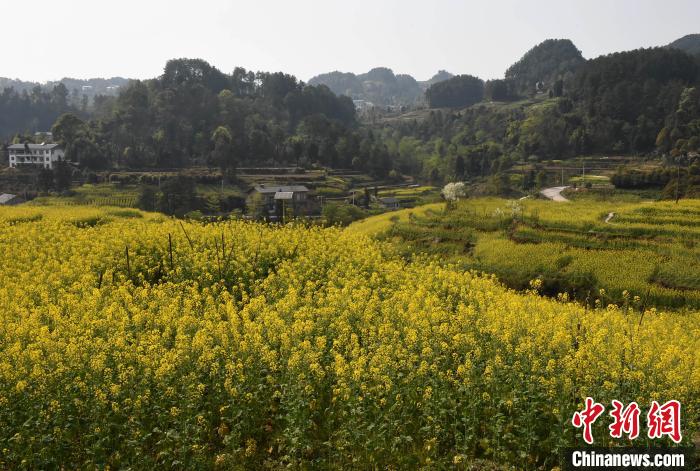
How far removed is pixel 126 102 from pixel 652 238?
77038 millimetres

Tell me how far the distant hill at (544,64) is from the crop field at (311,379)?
138975mm

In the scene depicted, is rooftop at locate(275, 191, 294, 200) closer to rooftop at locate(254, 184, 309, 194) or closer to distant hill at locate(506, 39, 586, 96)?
rooftop at locate(254, 184, 309, 194)

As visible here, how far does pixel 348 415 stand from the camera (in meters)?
8.32

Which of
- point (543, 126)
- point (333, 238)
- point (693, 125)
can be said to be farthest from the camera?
point (543, 126)

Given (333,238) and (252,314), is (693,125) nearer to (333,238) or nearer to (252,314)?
(333,238)

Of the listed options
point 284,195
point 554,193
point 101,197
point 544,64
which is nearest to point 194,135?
point 101,197

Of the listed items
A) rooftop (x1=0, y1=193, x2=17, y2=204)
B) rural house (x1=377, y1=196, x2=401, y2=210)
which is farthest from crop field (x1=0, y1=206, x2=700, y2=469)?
rural house (x1=377, y1=196, x2=401, y2=210)

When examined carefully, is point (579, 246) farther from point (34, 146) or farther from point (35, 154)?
point (34, 146)

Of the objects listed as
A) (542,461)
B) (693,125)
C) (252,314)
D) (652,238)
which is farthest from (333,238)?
(693,125)

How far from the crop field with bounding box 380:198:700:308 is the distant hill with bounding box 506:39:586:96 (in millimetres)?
122453

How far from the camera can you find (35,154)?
222ft

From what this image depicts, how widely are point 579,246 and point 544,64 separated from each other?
156173 millimetres

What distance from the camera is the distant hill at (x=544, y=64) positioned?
149m

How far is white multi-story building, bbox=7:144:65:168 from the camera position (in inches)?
2643
